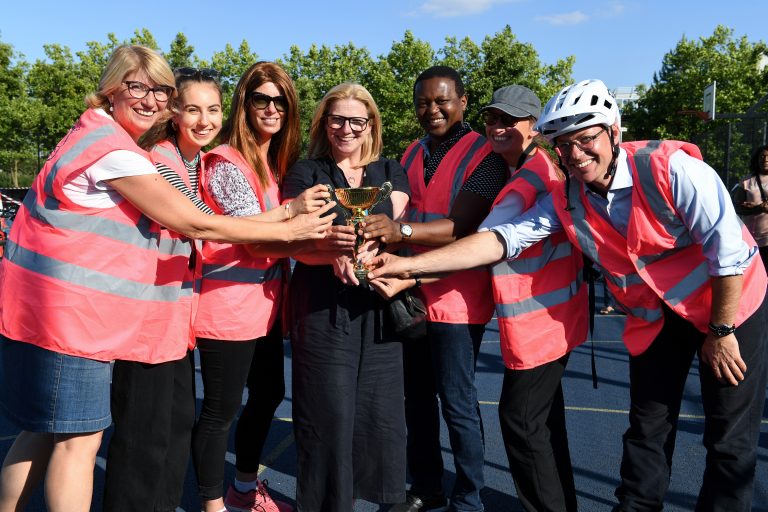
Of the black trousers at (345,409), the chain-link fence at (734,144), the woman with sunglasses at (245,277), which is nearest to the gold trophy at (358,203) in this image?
the woman with sunglasses at (245,277)

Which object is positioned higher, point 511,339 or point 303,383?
point 511,339

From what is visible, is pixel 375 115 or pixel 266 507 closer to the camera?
pixel 375 115

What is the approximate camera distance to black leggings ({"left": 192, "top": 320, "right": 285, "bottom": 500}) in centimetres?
308

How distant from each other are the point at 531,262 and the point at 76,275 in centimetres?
187

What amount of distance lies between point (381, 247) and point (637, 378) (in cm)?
127

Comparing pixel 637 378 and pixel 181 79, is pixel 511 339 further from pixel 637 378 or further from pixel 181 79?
pixel 181 79

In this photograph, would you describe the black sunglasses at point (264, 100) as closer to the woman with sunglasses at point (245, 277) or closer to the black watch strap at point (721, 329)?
the woman with sunglasses at point (245, 277)

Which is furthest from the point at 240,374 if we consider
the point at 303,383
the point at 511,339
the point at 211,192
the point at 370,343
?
the point at 511,339

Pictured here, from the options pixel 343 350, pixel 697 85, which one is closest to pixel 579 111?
pixel 343 350

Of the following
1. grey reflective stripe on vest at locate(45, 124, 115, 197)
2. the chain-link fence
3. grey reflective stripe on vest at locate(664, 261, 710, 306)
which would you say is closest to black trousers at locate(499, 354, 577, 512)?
grey reflective stripe on vest at locate(664, 261, 710, 306)

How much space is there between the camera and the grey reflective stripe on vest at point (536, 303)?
9.32 feet

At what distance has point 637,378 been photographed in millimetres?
2734

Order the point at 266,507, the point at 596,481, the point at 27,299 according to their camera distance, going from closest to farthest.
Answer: the point at 27,299 → the point at 266,507 → the point at 596,481

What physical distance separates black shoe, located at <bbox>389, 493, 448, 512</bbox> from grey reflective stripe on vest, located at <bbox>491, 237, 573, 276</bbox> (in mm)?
1354
